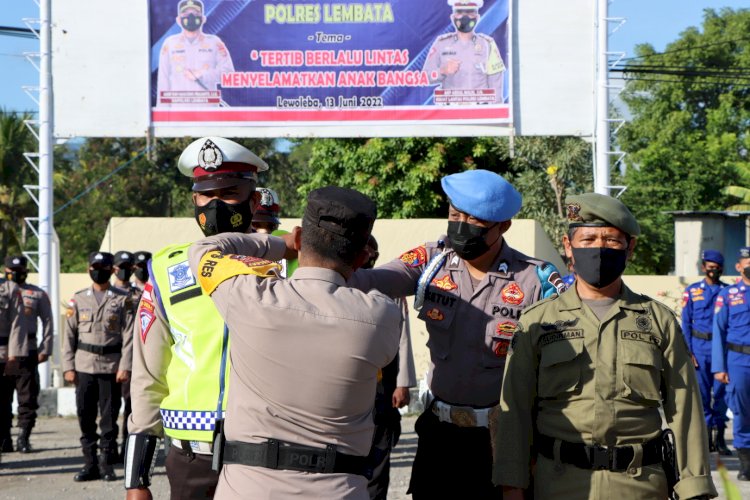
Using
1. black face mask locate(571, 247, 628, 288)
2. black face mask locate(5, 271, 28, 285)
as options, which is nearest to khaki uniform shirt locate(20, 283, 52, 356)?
black face mask locate(5, 271, 28, 285)

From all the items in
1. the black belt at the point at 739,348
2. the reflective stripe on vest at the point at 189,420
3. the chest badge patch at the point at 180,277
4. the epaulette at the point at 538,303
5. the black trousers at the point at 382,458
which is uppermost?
the chest badge patch at the point at 180,277

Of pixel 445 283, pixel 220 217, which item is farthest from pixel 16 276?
pixel 220 217

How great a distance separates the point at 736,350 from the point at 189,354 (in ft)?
24.6

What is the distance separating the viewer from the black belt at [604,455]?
3.88 meters

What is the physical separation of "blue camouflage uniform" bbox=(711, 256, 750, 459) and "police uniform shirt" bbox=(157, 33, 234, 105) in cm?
706

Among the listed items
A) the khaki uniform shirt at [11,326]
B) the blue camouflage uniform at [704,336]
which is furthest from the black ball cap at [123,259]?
the blue camouflage uniform at [704,336]

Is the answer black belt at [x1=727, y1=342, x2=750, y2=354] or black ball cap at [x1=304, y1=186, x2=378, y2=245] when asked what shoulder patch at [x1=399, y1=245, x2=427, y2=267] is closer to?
black ball cap at [x1=304, y1=186, x2=378, y2=245]

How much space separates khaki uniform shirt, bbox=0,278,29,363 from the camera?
34.6 ft

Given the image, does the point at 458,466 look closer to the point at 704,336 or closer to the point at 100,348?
the point at 100,348

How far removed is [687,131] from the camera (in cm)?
4834

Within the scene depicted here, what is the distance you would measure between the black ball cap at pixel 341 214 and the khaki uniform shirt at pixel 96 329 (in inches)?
299

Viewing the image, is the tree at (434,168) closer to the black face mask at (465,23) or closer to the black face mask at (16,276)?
the black face mask at (465,23)

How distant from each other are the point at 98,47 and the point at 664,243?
1010 inches

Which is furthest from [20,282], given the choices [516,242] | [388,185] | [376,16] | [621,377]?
[388,185]
